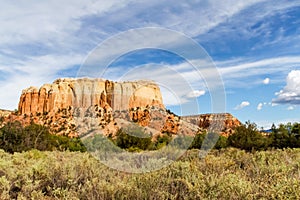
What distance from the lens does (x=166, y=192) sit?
500cm

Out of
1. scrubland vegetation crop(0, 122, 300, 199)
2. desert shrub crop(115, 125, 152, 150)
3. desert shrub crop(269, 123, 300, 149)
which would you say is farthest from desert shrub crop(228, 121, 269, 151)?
scrubland vegetation crop(0, 122, 300, 199)

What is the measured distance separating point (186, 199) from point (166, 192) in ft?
1.28

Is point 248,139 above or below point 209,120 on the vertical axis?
below

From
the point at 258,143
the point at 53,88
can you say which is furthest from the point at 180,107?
the point at 53,88

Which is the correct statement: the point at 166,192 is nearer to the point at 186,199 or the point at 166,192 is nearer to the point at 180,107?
the point at 186,199

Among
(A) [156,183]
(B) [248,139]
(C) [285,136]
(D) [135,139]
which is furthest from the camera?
(C) [285,136]

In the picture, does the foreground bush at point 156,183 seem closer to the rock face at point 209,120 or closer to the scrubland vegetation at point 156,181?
the scrubland vegetation at point 156,181

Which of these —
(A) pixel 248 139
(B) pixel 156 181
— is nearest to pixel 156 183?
(B) pixel 156 181

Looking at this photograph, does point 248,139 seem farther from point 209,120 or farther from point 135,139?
point 135,139

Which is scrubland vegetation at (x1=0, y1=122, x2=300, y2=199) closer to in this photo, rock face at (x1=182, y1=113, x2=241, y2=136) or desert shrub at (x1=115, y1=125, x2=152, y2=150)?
rock face at (x1=182, y1=113, x2=241, y2=136)

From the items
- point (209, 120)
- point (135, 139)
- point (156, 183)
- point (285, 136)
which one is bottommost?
point (156, 183)

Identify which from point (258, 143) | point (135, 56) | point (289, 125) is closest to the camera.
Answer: point (135, 56)

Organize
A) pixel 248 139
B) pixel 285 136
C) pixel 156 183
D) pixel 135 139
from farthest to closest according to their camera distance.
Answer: pixel 285 136 < pixel 248 139 < pixel 135 139 < pixel 156 183

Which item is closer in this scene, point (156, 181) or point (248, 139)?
point (156, 181)
